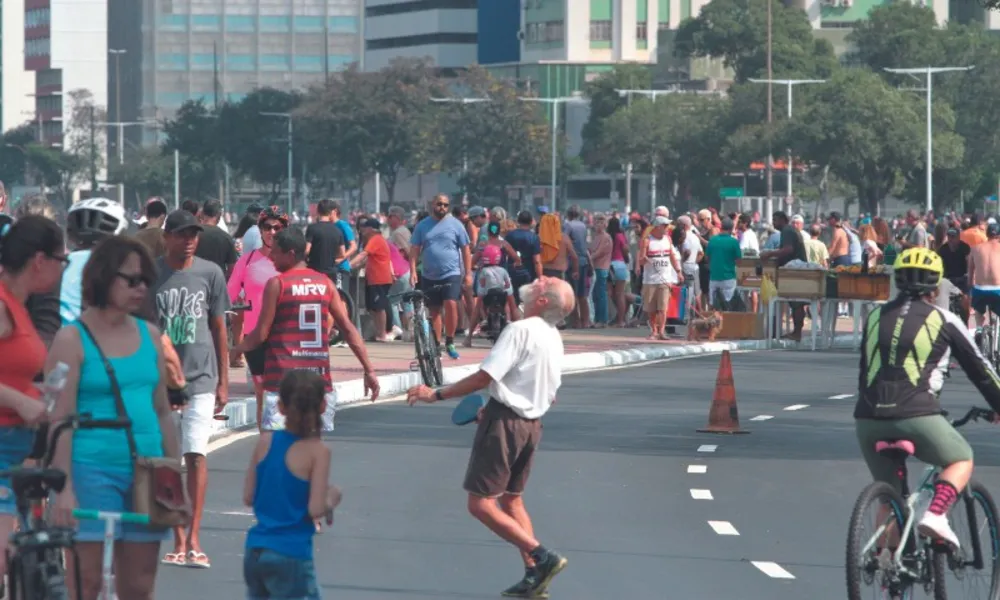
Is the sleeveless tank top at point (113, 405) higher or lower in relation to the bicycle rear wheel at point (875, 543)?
higher

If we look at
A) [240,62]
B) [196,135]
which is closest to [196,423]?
[196,135]

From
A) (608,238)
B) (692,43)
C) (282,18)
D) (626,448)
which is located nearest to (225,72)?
(282,18)

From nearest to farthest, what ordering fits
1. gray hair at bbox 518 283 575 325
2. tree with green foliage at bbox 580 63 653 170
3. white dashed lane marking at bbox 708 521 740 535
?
gray hair at bbox 518 283 575 325 → white dashed lane marking at bbox 708 521 740 535 → tree with green foliage at bbox 580 63 653 170

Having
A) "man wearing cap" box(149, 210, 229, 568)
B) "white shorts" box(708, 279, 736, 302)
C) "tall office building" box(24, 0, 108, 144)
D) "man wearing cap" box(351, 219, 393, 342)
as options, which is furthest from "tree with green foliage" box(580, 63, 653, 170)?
"man wearing cap" box(149, 210, 229, 568)

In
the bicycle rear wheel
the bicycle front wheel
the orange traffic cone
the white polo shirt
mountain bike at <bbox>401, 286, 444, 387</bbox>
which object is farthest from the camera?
mountain bike at <bbox>401, 286, 444, 387</bbox>

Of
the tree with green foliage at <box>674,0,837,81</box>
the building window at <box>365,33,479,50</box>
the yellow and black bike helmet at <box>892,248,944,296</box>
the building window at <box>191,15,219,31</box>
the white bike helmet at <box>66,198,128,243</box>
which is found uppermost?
the building window at <box>191,15,219,31</box>

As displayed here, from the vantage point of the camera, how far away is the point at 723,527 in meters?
12.4

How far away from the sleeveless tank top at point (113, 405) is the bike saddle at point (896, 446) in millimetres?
3313

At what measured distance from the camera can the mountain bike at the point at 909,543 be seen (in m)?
8.57

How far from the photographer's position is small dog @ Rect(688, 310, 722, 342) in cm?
2952

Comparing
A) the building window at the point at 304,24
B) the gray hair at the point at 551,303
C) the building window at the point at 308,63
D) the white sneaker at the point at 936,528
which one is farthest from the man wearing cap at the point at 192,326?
the building window at the point at 304,24

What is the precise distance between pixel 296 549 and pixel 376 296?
19.6m

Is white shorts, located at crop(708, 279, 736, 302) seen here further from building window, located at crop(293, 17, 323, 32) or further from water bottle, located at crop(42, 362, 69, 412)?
building window, located at crop(293, 17, 323, 32)

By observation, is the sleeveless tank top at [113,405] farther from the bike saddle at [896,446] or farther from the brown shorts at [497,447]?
the bike saddle at [896,446]
